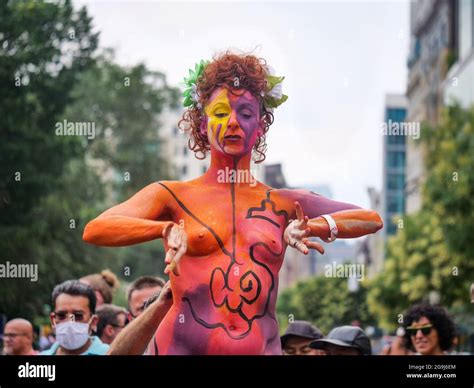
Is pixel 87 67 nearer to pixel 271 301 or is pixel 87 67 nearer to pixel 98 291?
pixel 98 291

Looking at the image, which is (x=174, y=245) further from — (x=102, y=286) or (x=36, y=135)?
(x=36, y=135)

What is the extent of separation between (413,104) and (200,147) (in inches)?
2831

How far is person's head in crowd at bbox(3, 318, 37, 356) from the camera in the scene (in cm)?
669

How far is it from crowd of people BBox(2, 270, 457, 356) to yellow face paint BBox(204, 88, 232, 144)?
758 mm

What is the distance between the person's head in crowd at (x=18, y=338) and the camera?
669 cm

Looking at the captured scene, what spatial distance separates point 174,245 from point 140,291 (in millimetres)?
2747

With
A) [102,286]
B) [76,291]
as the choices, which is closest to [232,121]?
[76,291]

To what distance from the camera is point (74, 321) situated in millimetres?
6453

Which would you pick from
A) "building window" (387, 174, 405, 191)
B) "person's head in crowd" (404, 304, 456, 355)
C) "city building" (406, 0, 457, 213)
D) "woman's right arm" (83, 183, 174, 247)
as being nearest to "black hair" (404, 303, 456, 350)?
"person's head in crowd" (404, 304, 456, 355)

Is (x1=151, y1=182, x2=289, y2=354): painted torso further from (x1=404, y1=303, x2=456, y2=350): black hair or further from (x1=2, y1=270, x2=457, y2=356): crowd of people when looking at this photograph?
(x1=404, y1=303, x2=456, y2=350): black hair

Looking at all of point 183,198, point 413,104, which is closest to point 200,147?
point 183,198

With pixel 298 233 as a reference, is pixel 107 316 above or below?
below

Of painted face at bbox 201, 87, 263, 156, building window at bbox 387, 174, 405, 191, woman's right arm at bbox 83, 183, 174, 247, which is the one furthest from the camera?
building window at bbox 387, 174, 405, 191
